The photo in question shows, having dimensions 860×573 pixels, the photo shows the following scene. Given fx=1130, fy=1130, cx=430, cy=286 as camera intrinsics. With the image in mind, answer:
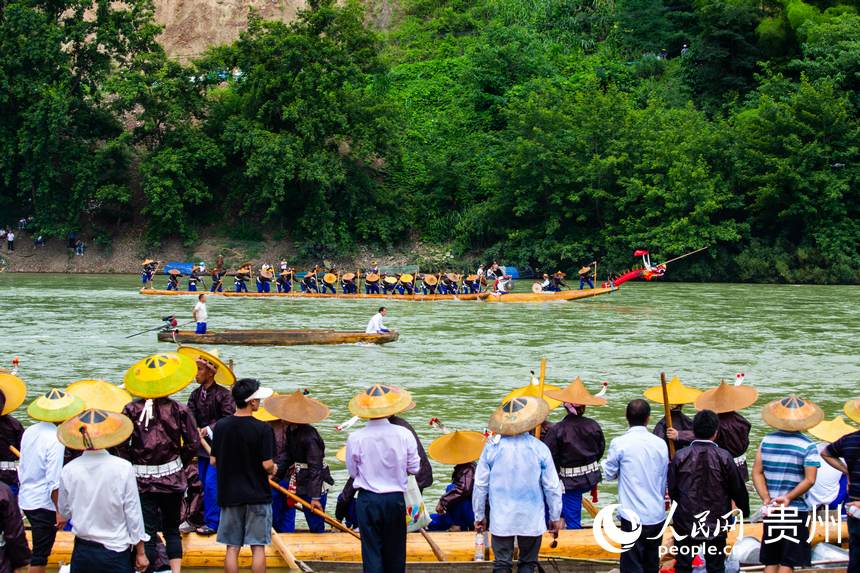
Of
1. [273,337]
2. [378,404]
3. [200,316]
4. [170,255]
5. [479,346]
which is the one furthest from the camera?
[170,255]

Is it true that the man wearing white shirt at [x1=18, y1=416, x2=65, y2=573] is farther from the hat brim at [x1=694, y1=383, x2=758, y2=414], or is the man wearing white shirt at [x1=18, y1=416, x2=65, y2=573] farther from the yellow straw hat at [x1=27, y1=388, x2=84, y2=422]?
the hat brim at [x1=694, y1=383, x2=758, y2=414]

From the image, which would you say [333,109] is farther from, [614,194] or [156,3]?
[156,3]

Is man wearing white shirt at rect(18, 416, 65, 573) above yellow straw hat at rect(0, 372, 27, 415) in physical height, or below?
below

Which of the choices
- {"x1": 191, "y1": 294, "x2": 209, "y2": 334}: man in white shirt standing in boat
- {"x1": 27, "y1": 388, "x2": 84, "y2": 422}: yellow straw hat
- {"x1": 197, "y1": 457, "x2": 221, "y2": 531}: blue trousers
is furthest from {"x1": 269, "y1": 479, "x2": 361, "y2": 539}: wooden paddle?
{"x1": 191, "y1": 294, "x2": 209, "y2": 334}: man in white shirt standing in boat

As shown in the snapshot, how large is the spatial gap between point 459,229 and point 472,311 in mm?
19075

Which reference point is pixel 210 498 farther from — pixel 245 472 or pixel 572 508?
pixel 572 508

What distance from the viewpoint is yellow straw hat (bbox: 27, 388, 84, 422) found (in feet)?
24.4

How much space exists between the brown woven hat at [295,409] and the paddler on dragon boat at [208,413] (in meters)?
0.37

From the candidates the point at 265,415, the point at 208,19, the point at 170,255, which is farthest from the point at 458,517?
the point at 208,19

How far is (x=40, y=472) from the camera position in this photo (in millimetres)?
7434

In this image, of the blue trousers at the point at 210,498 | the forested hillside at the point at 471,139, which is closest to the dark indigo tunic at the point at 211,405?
the blue trousers at the point at 210,498

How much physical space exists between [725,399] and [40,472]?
5052 mm

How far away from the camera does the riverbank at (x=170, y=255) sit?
53875 millimetres

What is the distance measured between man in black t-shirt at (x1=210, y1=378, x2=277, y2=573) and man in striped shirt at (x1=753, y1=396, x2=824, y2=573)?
3.22 m
